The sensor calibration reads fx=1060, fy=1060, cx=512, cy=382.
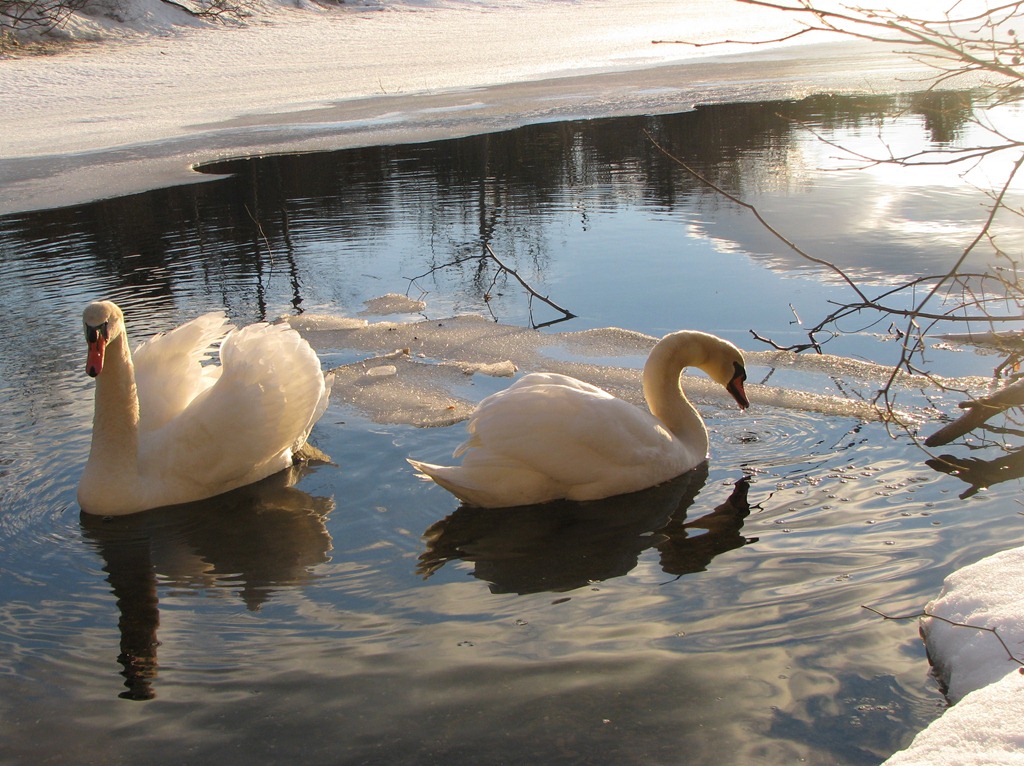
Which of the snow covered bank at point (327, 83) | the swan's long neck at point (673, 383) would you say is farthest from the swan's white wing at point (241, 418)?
the snow covered bank at point (327, 83)

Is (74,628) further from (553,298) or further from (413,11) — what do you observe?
(413,11)

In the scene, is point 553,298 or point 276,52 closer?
point 553,298

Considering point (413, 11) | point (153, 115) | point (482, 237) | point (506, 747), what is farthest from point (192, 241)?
point (413, 11)

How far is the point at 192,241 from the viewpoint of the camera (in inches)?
420

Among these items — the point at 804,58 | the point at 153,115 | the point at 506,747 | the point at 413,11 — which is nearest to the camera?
the point at 506,747

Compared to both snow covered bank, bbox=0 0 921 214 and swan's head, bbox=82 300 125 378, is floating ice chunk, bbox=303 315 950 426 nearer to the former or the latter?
swan's head, bbox=82 300 125 378

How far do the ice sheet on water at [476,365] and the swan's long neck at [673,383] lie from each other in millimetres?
677

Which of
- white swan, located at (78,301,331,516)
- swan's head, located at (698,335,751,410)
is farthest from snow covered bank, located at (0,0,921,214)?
swan's head, located at (698,335,751,410)

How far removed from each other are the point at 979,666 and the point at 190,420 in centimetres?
335

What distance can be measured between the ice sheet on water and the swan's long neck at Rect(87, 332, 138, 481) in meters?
1.40

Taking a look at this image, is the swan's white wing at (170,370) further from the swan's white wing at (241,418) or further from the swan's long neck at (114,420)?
the swan's long neck at (114,420)

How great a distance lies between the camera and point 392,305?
320 inches

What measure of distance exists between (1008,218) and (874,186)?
210 centimetres

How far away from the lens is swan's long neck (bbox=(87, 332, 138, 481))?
4641 millimetres
